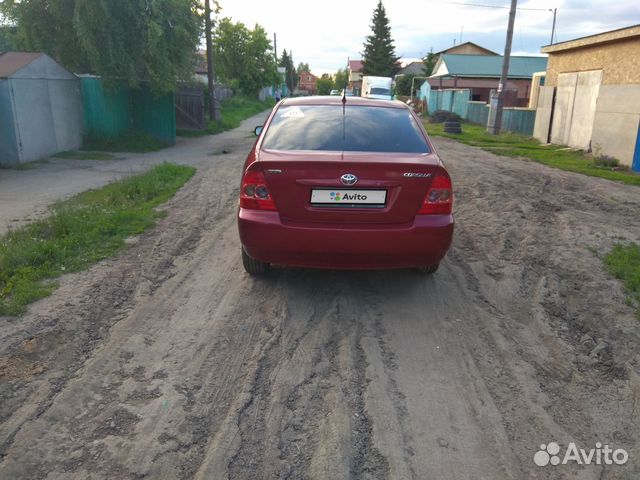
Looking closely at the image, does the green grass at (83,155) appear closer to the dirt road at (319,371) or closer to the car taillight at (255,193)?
the dirt road at (319,371)

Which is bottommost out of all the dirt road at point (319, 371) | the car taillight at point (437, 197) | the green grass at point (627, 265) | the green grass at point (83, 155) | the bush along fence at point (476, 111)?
the green grass at point (83, 155)

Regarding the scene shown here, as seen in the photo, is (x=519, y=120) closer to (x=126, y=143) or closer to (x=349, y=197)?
(x=126, y=143)

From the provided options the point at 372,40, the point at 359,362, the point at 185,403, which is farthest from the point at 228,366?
the point at 372,40

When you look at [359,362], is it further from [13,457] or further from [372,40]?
[372,40]

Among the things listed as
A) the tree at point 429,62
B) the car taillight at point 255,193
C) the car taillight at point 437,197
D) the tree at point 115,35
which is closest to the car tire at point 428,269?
the car taillight at point 437,197

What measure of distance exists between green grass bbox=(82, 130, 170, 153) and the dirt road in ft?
38.6

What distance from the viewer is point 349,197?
426 cm

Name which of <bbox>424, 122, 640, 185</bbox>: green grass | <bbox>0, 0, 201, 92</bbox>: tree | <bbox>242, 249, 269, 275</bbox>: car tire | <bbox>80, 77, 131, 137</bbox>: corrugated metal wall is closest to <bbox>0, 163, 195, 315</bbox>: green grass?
<bbox>242, 249, 269, 275</bbox>: car tire

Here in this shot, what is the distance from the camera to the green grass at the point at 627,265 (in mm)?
4883

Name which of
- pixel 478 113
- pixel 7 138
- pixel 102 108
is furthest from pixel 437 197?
pixel 478 113

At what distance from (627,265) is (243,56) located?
5024 cm

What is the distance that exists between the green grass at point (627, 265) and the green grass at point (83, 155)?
13.0 meters

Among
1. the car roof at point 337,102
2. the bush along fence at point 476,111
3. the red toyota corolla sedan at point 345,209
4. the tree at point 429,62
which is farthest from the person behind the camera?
the tree at point 429,62

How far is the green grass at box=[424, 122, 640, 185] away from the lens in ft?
40.7
